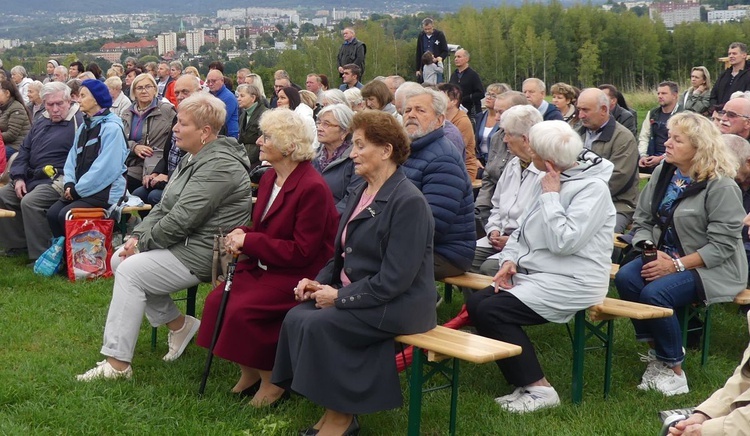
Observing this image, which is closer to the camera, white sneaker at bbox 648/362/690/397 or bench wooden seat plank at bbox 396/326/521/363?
bench wooden seat plank at bbox 396/326/521/363

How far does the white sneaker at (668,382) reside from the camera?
538cm

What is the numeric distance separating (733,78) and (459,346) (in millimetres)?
9060

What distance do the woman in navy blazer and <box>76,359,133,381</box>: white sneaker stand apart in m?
1.36

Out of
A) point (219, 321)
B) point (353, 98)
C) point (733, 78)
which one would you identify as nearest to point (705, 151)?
point (219, 321)

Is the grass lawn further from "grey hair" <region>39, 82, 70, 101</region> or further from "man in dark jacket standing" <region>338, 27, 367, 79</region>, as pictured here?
"man in dark jacket standing" <region>338, 27, 367, 79</region>

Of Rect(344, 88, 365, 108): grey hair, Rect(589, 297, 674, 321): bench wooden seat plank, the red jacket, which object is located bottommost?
Rect(589, 297, 674, 321): bench wooden seat plank

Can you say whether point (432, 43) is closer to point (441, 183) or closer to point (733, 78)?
point (733, 78)

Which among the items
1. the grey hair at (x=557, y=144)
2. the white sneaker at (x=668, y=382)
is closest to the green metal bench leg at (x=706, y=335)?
the white sneaker at (x=668, y=382)

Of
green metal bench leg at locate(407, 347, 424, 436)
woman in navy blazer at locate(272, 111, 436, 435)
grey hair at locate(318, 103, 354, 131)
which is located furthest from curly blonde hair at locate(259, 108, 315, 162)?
green metal bench leg at locate(407, 347, 424, 436)

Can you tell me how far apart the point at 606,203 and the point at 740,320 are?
91.9 inches

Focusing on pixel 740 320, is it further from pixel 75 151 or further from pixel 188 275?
pixel 75 151

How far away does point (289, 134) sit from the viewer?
5.42 m

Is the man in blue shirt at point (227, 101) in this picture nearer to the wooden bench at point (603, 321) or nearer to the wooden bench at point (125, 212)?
the wooden bench at point (125, 212)

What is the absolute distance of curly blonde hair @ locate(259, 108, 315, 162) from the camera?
5406mm
